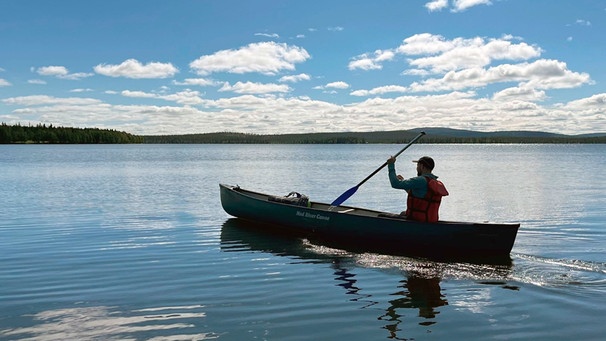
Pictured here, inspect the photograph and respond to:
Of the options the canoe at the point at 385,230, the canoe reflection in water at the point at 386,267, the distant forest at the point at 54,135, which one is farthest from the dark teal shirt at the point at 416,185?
the distant forest at the point at 54,135

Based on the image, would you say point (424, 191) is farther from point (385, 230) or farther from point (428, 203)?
point (385, 230)

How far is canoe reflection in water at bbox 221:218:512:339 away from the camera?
25.2 ft

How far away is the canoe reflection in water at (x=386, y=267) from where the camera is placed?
25.2ft

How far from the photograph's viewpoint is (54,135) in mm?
159500

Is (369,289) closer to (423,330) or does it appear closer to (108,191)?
(423,330)

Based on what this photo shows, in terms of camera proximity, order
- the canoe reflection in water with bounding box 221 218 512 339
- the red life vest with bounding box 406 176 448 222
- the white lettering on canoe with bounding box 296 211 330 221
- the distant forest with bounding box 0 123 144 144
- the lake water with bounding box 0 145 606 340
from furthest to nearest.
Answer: the distant forest with bounding box 0 123 144 144 < the white lettering on canoe with bounding box 296 211 330 221 < the red life vest with bounding box 406 176 448 222 < the canoe reflection in water with bounding box 221 218 512 339 < the lake water with bounding box 0 145 606 340

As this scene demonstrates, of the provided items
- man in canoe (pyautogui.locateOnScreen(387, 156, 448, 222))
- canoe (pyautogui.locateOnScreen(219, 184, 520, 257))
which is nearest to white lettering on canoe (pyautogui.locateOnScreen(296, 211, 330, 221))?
canoe (pyautogui.locateOnScreen(219, 184, 520, 257))

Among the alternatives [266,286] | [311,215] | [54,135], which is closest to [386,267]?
[266,286]

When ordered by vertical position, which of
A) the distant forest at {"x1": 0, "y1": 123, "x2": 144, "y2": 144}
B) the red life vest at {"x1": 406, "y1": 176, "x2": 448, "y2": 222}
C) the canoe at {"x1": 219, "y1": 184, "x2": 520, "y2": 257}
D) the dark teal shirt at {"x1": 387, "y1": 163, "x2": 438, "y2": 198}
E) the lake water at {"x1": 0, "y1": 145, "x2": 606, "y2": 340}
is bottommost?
the lake water at {"x1": 0, "y1": 145, "x2": 606, "y2": 340}

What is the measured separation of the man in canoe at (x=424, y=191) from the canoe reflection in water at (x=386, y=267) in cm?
101

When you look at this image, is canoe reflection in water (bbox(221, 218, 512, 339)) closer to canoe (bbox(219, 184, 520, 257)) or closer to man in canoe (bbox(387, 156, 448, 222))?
canoe (bbox(219, 184, 520, 257))

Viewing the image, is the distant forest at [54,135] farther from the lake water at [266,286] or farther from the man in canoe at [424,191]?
the man in canoe at [424,191]

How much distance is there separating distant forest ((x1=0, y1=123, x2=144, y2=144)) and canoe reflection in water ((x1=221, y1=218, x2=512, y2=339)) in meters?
157

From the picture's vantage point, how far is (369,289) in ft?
28.3
